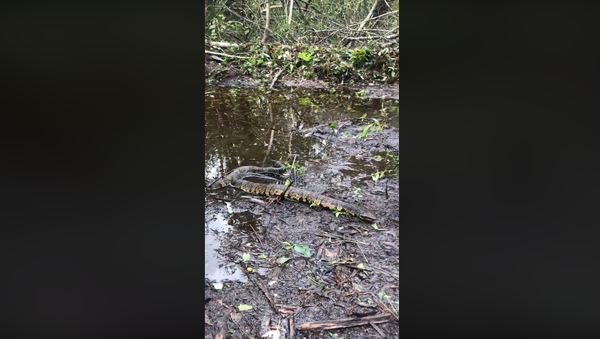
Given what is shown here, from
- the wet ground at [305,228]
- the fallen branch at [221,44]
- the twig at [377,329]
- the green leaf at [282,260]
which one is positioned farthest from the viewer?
the fallen branch at [221,44]

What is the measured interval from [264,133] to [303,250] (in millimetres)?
1388

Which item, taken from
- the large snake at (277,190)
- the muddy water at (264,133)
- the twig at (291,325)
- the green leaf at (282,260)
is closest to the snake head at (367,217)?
the large snake at (277,190)

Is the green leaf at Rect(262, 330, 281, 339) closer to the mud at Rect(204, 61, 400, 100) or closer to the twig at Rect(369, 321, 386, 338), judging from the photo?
the twig at Rect(369, 321, 386, 338)

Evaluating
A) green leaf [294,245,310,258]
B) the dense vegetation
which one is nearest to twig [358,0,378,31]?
the dense vegetation

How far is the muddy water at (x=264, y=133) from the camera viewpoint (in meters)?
2.56

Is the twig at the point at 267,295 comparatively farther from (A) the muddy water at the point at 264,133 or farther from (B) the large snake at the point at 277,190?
(B) the large snake at the point at 277,190

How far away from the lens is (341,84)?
161 inches

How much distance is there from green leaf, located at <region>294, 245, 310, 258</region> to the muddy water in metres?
0.26

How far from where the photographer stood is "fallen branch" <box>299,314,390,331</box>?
6.07 ft

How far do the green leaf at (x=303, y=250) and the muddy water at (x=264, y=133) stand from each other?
256 millimetres

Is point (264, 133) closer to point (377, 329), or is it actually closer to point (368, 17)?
point (368, 17)
